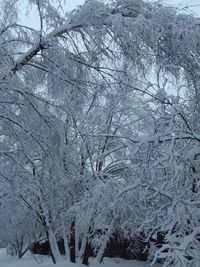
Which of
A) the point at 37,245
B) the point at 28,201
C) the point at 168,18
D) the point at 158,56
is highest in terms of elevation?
the point at 168,18

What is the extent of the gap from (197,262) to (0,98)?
3.72m

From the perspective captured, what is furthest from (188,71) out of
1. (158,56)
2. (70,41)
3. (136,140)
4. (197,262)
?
(197,262)

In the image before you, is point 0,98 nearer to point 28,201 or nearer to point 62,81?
point 62,81

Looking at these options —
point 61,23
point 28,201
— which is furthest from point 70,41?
point 28,201

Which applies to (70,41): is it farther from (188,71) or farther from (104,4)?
(188,71)

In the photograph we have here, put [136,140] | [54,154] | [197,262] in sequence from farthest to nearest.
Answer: [54,154] → [136,140] → [197,262]

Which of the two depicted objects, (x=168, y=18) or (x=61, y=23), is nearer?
(x=168, y=18)

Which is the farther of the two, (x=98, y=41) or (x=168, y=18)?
(x=98, y=41)

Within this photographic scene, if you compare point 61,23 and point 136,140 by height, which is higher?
point 61,23

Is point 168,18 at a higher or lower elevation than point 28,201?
higher

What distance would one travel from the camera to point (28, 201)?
16.8 meters

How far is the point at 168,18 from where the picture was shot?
18.7 feet

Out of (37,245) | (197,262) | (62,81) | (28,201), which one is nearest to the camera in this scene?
(197,262)

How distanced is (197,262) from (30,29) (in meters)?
4.31
